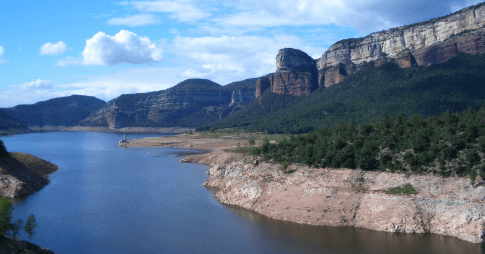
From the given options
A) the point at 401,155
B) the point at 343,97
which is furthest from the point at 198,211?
the point at 343,97

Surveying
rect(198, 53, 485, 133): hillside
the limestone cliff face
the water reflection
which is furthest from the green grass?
the limestone cliff face

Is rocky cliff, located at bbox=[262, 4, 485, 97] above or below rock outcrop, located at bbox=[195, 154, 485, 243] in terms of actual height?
above

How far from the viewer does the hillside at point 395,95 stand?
415 ft

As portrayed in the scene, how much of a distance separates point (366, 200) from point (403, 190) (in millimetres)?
4074

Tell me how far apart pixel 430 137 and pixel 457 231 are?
43.7 ft

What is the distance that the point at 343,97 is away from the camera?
180m

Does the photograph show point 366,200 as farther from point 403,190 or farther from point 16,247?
point 16,247

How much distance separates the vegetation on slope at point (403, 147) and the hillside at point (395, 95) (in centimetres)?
7940

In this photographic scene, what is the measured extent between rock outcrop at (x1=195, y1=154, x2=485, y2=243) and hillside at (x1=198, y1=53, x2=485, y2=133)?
89.3 metres

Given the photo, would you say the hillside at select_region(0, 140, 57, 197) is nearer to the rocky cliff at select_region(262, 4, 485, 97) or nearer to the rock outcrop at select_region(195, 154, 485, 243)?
the rock outcrop at select_region(195, 154, 485, 243)

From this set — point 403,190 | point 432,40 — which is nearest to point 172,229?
point 403,190

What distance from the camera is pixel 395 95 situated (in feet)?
484

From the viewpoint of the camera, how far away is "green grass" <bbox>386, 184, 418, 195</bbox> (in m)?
39.7

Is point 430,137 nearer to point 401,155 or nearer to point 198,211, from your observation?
point 401,155
